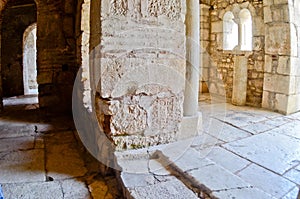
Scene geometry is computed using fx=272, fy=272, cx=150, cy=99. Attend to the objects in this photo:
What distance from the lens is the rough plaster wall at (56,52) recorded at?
4.55m

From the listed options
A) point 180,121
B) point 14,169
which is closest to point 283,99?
point 180,121

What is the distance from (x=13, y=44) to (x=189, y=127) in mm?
7325

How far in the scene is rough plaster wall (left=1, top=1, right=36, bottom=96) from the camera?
8.08 metres

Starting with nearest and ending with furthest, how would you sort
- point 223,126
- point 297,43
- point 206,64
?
point 223,126, point 297,43, point 206,64

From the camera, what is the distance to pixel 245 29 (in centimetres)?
553

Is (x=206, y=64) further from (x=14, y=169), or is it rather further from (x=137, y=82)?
(x=14, y=169)

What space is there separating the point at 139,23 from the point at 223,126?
194 centimetres

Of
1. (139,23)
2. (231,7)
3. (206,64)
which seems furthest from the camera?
(206,64)

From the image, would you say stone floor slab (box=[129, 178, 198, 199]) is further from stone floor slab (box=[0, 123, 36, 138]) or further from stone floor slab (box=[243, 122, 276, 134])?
stone floor slab (box=[0, 123, 36, 138])

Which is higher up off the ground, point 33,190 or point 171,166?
point 171,166

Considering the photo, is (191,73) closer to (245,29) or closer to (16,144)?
(16,144)

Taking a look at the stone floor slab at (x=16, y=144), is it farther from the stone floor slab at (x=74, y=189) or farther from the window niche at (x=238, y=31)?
the window niche at (x=238, y=31)

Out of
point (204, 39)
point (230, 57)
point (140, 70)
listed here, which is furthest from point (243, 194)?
point (204, 39)

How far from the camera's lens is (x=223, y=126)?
3.63 metres
